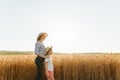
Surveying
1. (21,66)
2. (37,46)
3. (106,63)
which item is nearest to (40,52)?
(37,46)

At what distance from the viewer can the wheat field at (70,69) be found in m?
14.3

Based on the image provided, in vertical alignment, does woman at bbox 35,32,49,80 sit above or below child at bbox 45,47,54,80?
above

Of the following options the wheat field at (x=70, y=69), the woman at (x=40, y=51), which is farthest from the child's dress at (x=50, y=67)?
the wheat field at (x=70, y=69)

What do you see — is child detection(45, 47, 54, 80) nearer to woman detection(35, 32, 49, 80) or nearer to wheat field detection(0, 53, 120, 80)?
woman detection(35, 32, 49, 80)

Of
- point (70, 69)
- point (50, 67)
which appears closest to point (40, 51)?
point (50, 67)

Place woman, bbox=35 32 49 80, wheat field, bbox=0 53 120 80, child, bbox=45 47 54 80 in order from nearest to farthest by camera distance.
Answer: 1. woman, bbox=35 32 49 80
2. child, bbox=45 47 54 80
3. wheat field, bbox=0 53 120 80

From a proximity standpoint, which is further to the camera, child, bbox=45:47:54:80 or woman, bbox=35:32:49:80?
child, bbox=45:47:54:80

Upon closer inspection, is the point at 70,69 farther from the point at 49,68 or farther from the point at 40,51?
the point at 40,51

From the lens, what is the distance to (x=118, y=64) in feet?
47.5

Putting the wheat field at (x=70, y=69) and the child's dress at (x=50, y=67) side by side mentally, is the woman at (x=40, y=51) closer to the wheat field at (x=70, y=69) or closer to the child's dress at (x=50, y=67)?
the child's dress at (x=50, y=67)

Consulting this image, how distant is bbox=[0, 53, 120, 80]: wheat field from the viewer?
14.3 meters

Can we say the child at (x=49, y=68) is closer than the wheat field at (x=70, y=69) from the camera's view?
Yes

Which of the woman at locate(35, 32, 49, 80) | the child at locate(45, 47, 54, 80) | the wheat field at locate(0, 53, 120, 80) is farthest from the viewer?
the wheat field at locate(0, 53, 120, 80)

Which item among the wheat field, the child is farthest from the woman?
the wheat field
